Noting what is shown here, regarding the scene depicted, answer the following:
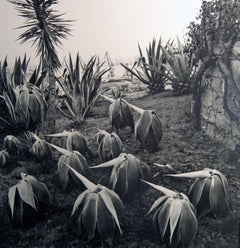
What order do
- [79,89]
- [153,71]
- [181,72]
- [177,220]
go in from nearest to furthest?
1. [177,220]
2. [79,89]
3. [181,72]
4. [153,71]

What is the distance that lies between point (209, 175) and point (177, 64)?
157 cm

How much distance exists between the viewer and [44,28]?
2.01 meters

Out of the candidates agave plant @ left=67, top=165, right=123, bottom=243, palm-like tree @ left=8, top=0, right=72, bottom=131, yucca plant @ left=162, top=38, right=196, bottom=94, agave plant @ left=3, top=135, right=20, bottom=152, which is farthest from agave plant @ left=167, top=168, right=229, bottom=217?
yucca plant @ left=162, top=38, right=196, bottom=94

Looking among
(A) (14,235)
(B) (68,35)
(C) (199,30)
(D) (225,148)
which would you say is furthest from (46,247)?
(C) (199,30)

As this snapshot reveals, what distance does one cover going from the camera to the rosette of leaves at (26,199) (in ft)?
4.09

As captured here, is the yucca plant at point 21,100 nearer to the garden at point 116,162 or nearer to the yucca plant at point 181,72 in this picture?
the garden at point 116,162

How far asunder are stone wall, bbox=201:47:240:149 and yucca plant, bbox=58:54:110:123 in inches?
33.3

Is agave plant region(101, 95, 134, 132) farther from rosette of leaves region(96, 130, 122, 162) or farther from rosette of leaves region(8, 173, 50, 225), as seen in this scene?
rosette of leaves region(8, 173, 50, 225)

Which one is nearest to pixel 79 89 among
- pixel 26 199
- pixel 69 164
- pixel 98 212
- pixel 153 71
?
pixel 153 71

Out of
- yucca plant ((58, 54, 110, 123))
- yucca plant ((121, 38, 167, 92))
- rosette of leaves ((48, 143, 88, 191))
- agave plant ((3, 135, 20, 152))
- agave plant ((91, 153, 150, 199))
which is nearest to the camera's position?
agave plant ((91, 153, 150, 199))

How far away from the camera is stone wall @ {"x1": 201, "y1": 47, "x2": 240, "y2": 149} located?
1773mm

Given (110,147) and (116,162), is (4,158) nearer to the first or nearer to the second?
(110,147)

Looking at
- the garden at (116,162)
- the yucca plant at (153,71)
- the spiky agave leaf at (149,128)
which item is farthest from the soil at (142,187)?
the yucca plant at (153,71)

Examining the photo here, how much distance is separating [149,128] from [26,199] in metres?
0.73
